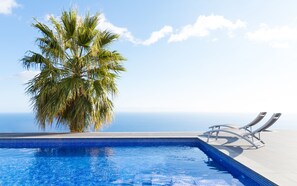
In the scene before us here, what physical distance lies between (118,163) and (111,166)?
33 centimetres

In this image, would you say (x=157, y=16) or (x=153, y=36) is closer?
(x=157, y=16)

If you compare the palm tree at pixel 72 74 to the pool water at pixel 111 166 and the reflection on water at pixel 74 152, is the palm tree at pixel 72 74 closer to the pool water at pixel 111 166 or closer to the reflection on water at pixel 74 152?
the reflection on water at pixel 74 152

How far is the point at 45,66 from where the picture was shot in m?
9.84

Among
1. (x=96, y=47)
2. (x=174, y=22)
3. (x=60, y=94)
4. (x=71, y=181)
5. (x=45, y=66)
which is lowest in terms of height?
(x=71, y=181)

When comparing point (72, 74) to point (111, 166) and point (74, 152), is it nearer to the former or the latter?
point (74, 152)

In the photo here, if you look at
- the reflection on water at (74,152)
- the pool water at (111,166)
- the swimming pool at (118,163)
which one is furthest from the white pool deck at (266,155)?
the reflection on water at (74,152)

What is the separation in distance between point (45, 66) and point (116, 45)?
2804 mm

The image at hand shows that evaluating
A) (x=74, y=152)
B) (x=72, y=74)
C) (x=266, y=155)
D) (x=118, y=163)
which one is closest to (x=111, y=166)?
(x=118, y=163)

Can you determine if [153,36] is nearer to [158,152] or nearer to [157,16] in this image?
[157,16]

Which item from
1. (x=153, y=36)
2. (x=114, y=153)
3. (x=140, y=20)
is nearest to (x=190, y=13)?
(x=140, y=20)

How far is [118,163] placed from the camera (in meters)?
6.88

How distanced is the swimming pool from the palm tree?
1.27 metres

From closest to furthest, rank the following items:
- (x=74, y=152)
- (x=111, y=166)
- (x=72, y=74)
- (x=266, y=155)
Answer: (x=266, y=155) → (x=111, y=166) → (x=74, y=152) → (x=72, y=74)

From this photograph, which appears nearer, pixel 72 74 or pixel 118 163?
pixel 118 163
